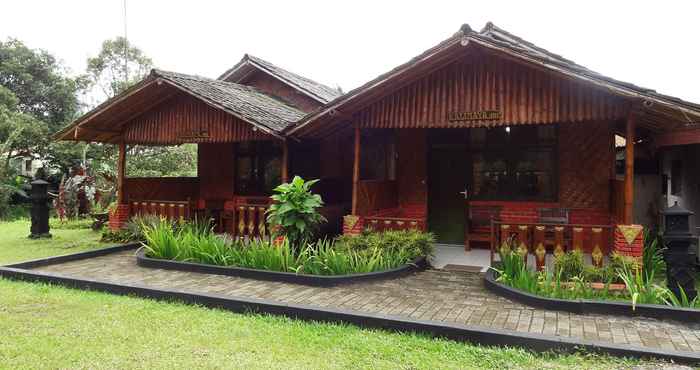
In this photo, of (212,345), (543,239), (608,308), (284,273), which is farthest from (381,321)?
(543,239)

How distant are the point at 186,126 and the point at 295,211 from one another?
4.62 m

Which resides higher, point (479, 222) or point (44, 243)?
point (479, 222)

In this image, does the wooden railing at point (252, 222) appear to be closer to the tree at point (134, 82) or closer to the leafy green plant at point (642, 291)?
the leafy green plant at point (642, 291)

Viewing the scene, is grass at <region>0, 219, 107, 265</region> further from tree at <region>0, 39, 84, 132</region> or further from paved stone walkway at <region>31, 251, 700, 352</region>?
tree at <region>0, 39, 84, 132</region>

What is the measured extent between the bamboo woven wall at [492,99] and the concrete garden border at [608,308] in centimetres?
322

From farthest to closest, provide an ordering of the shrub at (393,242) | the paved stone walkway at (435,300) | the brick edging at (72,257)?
the brick edging at (72,257), the shrub at (393,242), the paved stone walkway at (435,300)

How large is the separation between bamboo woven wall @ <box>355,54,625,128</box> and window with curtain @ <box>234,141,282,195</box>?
13.9ft

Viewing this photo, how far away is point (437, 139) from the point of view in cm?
1075

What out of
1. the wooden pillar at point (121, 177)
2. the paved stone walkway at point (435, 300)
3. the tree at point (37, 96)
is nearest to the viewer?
the paved stone walkway at point (435, 300)

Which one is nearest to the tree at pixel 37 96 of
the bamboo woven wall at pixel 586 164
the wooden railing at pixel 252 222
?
the wooden railing at pixel 252 222

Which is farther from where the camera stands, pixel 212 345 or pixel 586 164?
pixel 586 164

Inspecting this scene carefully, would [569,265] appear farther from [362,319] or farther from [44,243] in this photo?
[44,243]

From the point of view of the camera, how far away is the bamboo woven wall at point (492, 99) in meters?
7.69

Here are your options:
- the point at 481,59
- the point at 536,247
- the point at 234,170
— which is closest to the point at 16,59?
the point at 234,170
